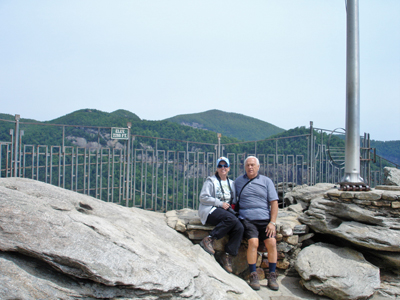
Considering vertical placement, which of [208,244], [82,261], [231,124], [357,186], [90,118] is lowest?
[208,244]

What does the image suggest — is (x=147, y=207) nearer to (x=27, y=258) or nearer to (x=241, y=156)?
(x=241, y=156)

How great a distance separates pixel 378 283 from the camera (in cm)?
519

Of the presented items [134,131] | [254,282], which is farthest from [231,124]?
[254,282]

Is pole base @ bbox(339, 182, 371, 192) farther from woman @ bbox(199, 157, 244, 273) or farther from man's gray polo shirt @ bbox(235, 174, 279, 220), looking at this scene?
woman @ bbox(199, 157, 244, 273)

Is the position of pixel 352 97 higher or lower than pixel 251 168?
higher

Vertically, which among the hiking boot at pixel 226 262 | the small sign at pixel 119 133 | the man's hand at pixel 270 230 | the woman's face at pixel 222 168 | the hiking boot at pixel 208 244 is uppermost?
the small sign at pixel 119 133

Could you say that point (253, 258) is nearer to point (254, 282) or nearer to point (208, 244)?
point (254, 282)

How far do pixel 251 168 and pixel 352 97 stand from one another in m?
2.58

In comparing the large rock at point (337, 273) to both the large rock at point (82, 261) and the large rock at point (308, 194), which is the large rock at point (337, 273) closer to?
the large rock at point (82, 261)

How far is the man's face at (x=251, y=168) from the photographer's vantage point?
5383mm

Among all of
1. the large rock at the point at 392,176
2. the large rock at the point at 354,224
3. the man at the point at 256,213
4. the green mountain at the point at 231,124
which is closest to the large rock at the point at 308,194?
the large rock at the point at 354,224

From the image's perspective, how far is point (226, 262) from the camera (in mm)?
5121

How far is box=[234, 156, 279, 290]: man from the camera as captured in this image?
5004mm

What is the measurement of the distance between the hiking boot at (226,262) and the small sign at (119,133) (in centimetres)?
308
